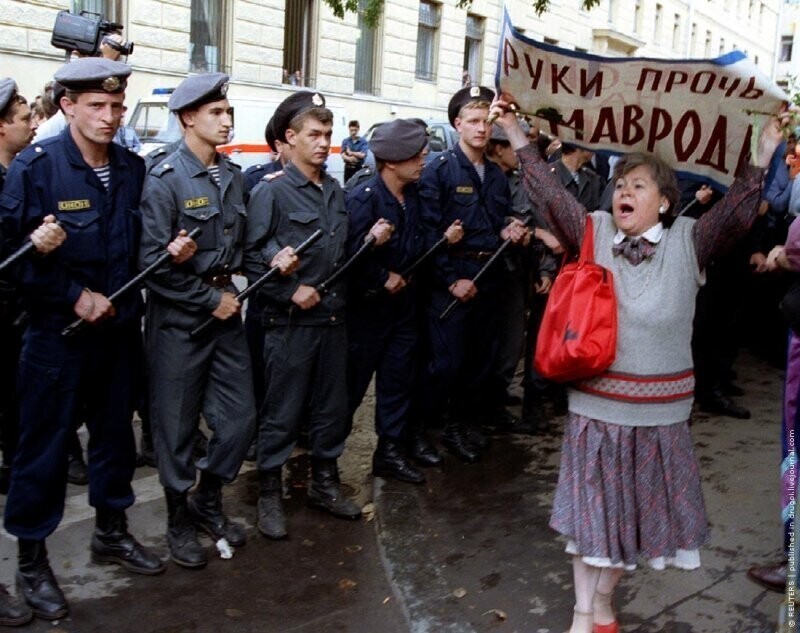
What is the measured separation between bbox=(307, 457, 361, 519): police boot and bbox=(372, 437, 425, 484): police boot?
417 millimetres

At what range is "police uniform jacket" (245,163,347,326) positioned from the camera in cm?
474

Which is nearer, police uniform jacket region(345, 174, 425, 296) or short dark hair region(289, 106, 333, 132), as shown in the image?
short dark hair region(289, 106, 333, 132)

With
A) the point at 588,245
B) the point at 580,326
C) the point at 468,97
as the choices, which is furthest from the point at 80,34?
the point at 580,326

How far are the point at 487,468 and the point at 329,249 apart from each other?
1724 millimetres

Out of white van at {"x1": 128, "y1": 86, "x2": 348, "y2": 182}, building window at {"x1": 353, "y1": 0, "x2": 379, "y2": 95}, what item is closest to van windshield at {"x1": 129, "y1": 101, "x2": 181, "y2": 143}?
white van at {"x1": 128, "y1": 86, "x2": 348, "y2": 182}

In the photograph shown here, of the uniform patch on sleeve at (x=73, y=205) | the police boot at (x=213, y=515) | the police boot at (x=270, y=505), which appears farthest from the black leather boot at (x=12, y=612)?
the uniform patch on sleeve at (x=73, y=205)

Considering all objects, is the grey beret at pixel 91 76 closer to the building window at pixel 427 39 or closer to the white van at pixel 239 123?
the white van at pixel 239 123

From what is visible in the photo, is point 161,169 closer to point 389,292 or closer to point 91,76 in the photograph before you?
point 91,76

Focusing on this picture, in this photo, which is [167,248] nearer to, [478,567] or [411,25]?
[478,567]

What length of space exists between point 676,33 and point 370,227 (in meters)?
44.3

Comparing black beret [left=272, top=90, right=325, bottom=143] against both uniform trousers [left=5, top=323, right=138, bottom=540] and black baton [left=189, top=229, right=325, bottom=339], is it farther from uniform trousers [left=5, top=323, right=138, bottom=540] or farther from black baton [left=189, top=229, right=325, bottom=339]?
uniform trousers [left=5, top=323, right=138, bottom=540]

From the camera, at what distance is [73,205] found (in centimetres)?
396

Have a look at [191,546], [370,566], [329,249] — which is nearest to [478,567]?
[370,566]

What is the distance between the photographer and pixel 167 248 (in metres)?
4.11
